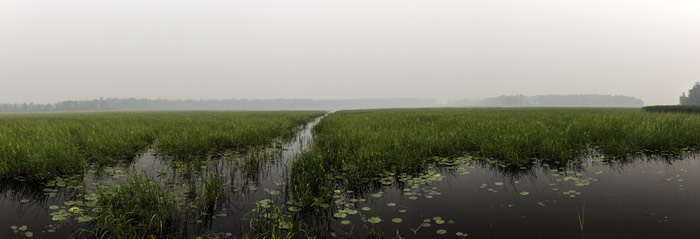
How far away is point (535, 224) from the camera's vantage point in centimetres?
455

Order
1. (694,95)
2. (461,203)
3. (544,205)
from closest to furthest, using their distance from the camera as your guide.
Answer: (544,205)
(461,203)
(694,95)

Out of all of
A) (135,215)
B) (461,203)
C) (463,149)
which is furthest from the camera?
(463,149)

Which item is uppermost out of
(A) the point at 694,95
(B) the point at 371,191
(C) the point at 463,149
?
(A) the point at 694,95

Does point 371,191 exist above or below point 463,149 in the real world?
below

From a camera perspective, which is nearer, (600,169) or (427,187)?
(427,187)

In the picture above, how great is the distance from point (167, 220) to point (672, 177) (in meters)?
9.95

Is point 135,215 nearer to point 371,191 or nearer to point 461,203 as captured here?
point 371,191

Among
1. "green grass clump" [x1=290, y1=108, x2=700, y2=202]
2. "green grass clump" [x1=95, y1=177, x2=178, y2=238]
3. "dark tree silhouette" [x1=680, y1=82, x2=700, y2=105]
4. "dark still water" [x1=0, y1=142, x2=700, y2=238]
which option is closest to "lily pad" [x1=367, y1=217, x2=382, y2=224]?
"dark still water" [x1=0, y1=142, x2=700, y2=238]

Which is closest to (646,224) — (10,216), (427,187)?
(427,187)

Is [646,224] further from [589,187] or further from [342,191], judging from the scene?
[342,191]

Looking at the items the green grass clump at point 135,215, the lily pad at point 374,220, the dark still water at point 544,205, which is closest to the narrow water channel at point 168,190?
the green grass clump at point 135,215

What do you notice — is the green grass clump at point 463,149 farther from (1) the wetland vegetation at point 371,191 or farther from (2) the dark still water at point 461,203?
(2) the dark still water at point 461,203

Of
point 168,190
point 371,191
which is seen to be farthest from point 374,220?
point 168,190

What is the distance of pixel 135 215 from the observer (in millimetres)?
4684
